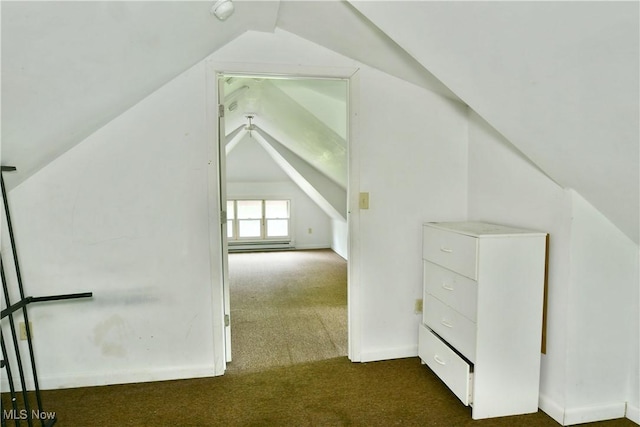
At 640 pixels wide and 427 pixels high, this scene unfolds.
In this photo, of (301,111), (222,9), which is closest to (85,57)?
(222,9)

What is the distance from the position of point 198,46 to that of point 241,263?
415 cm

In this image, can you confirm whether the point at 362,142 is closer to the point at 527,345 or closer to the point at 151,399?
the point at 527,345

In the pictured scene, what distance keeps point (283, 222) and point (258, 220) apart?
1.61 feet

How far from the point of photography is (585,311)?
5.54ft

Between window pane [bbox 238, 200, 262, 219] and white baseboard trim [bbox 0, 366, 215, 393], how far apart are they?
4.80 meters

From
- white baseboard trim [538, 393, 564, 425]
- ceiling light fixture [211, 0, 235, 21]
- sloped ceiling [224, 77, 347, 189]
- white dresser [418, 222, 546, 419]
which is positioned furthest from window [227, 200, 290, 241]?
white baseboard trim [538, 393, 564, 425]

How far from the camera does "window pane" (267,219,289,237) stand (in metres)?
6.93

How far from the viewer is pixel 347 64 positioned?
2215 mm

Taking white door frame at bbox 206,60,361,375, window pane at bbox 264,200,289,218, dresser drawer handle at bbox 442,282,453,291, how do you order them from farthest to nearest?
window pane at bbox 264,200,289,218
white door frame at bbox 206,60,361,375
dresser drawer handle at bbox 442,282,453,291

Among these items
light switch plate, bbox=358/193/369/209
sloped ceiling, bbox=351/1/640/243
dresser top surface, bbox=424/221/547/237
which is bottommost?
dresser top surface, bbox=424/221/547/237

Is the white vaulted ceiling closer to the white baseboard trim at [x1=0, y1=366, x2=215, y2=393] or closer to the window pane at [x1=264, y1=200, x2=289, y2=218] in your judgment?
the white baseboard trim at [x1=0, y1=366, x2=215, y2=393]

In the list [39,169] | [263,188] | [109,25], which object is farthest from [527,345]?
[263,188]

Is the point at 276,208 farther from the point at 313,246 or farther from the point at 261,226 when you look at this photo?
the point at 313,246

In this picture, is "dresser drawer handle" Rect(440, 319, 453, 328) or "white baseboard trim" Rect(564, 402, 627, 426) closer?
"white baseboard trim" Rect(564, 402, 627, 426)
